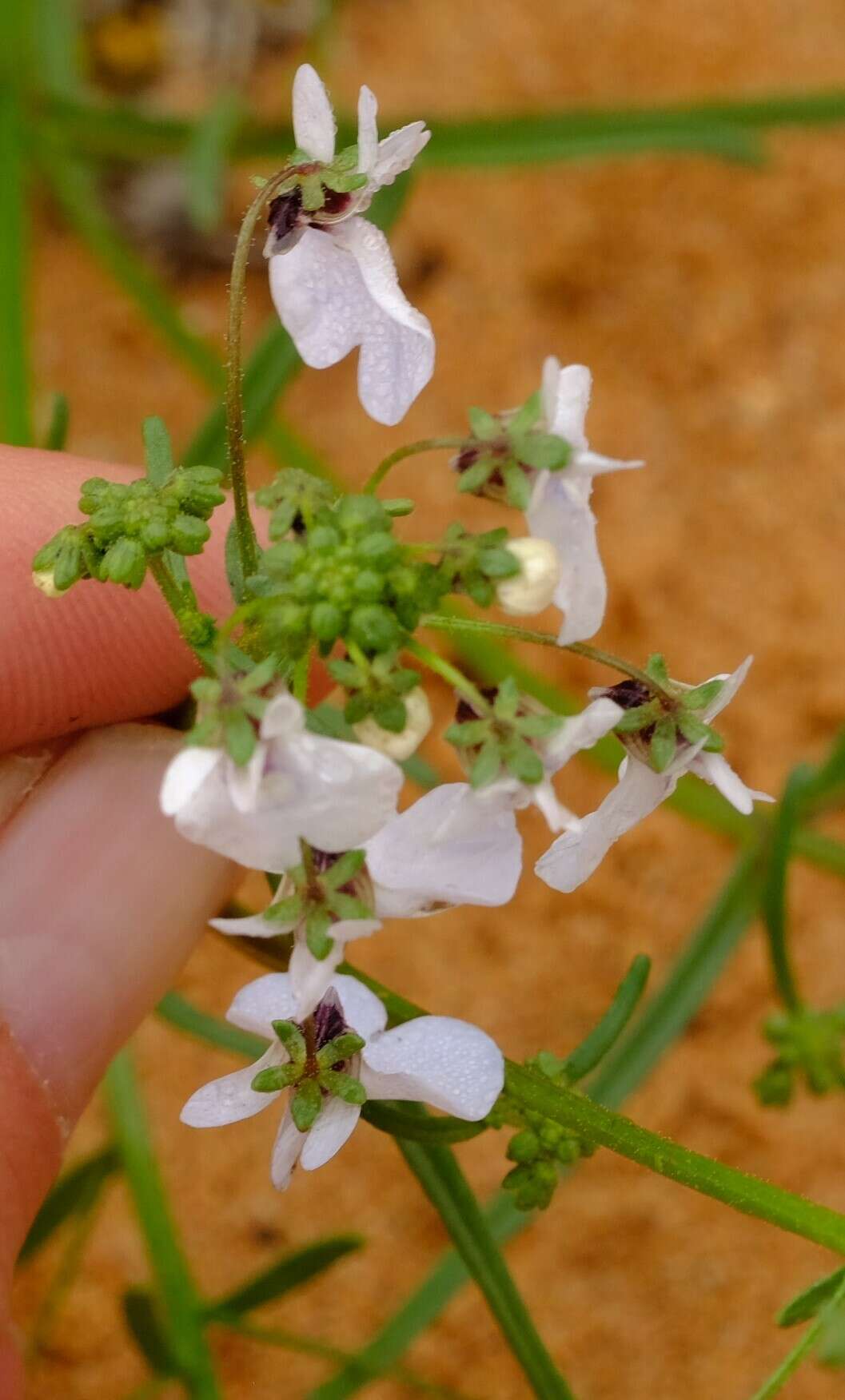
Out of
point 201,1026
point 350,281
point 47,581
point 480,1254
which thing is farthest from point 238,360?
point 201,1026

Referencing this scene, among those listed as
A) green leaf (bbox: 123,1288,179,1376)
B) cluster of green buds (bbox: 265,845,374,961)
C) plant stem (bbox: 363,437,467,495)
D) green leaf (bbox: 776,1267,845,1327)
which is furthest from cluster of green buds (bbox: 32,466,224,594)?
green leaf (bbox: 123,1288,179,1376)

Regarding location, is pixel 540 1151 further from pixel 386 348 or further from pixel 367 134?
pixel 367 134

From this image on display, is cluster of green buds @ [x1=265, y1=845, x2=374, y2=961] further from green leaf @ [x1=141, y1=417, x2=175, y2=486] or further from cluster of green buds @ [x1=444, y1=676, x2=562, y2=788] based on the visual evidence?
green leaf @ [x1=141, y1=417, x2=175, y2=486]

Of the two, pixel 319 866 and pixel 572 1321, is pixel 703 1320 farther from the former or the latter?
pixel 319 866

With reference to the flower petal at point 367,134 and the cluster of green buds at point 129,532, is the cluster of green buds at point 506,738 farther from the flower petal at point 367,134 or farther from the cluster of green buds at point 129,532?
the flower petal at point 367,134

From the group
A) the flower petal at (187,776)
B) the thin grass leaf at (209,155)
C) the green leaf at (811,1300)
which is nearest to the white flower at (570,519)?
the flower petal at (187,776)

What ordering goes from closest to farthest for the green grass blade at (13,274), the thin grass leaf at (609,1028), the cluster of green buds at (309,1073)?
the cluster of green buds at (309,1073) < the thin grass leaf at (609,1028) < the green grass blade at (13,274)
